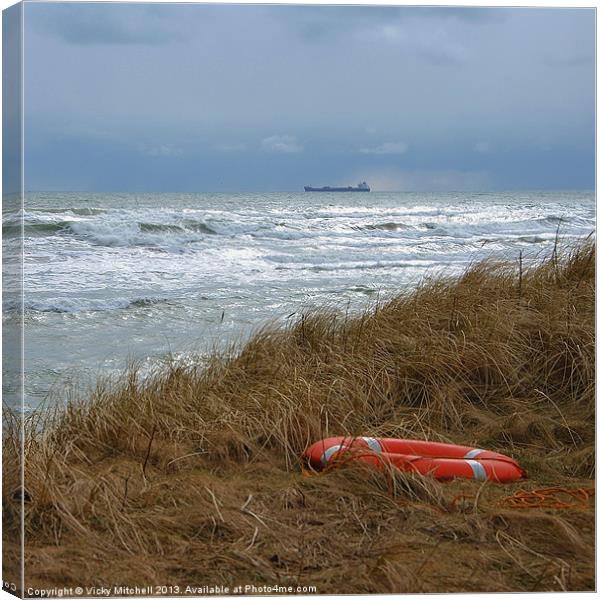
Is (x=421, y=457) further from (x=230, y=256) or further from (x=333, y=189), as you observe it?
(x=230, y=256)

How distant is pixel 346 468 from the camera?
4.57 metres

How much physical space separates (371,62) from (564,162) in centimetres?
97

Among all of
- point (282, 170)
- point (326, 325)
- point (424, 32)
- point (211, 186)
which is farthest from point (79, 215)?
point (424, 32)

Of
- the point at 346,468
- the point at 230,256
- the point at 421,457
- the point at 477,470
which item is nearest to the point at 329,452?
the point at 346,468

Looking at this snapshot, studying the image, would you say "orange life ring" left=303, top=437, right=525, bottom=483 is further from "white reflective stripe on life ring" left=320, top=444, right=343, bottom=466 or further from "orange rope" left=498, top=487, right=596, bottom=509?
"orange rope" left=498, top=487, right=596, bottom=509

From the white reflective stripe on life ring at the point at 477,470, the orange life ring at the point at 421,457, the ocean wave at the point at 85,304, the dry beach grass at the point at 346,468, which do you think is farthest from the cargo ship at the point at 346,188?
the white reflective stripe on life ring at the point at 477,470

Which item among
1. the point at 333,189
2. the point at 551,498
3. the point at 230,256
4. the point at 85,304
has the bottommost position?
the point at 551,498

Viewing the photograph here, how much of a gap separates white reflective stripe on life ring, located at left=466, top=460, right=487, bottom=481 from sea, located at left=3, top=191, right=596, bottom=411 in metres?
1.29

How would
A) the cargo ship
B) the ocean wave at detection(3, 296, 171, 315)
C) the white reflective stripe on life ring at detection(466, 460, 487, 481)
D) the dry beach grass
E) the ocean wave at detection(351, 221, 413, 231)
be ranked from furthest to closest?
1. the ocean wave at detection(351, 221, 413, 231)
2. the cargo ship
3. the ocean wave at detection(3, 296, 171, 315)
4. the white reflective stripe on life ring at detection(466, 460, 487, 481)
5. the dry beach grass

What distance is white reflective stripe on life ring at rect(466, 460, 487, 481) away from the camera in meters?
4.70

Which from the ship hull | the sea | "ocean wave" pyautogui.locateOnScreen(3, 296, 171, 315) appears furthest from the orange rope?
"ocean wave" pyautogui.locateOnScreen(3, 296, 171, 315)

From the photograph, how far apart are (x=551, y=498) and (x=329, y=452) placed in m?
0.93

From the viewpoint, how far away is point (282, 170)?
17.6 ft

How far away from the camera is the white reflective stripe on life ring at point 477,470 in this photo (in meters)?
4.70
